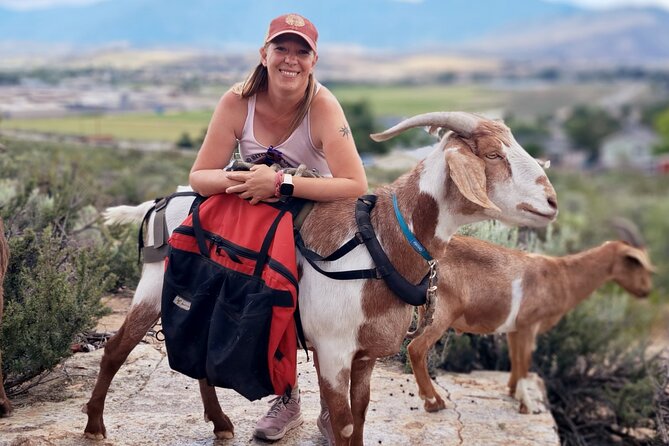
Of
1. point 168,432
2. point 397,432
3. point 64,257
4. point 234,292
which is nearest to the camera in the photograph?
point 234,292

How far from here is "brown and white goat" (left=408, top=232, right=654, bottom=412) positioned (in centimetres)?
580

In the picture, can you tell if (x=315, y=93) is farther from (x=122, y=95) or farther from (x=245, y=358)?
(x=122, y=95)

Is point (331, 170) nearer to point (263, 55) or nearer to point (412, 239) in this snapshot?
point (412, 239)

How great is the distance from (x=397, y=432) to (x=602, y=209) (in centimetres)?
2702

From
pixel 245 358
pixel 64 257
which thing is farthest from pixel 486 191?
pixel 64 257

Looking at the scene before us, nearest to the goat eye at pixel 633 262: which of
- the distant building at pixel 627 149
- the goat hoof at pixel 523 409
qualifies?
the goat hoof at pixel 523 409

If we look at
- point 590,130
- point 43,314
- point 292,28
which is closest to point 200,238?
point 292,28

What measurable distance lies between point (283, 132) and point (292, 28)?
0.53 meters

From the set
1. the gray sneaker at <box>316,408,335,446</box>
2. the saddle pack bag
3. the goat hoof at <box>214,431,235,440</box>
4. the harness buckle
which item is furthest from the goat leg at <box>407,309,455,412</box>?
the harness buckle

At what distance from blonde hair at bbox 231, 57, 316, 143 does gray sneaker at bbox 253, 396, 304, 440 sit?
5.27 feet

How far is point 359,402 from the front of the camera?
165 inches

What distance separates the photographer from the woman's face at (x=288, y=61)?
13.3 ft

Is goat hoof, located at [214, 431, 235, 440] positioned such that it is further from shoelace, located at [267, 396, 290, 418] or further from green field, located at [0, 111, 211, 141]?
green field, located at [0, 111, 211, 141]

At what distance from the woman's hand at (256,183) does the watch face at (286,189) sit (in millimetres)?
38
